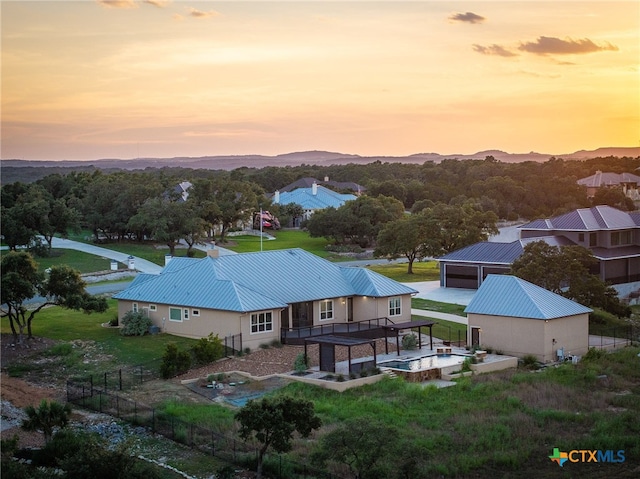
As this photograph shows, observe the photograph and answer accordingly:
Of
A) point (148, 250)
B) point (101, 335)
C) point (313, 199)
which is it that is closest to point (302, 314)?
point (101, 335)

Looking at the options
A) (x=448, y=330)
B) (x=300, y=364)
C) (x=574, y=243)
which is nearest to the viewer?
(x=300, y=364)

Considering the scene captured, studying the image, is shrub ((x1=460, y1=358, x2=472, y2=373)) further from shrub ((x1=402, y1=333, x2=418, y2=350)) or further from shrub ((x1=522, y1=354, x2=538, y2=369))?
shrub ((x1=402, y1=333, x2=418, y2=350))

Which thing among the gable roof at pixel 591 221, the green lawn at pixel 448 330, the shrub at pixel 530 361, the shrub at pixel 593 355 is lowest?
the shrub at pixel 530 361

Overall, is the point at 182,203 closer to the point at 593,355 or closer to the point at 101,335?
the point at 101,335

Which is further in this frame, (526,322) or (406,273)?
(406,273)

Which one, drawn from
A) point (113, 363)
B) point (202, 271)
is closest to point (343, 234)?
point (202, 271)

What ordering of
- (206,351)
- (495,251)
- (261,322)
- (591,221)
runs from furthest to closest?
(591,221) < (495,251) < (261,322) < (206,351)

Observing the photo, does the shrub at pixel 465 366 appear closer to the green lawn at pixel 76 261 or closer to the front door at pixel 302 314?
the front door at pixel 302 314

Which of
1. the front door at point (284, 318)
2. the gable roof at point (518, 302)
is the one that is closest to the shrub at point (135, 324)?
the front door at point (284, 318)
